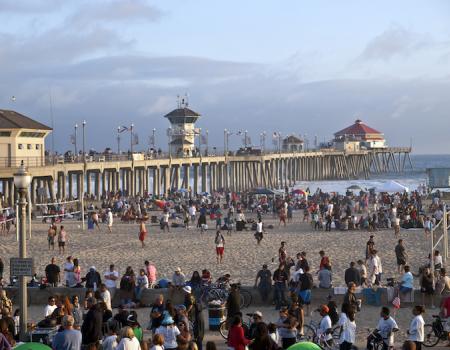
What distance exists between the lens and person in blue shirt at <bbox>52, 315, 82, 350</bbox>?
995cm

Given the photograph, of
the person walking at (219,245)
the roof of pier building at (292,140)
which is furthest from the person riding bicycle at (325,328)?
the roof of pier building at (292,140)

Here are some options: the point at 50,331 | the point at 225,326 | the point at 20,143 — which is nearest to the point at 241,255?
the point at 225,326

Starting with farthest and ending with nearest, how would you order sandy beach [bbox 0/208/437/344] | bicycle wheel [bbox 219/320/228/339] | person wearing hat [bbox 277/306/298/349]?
sandy beach [bbox 0/208/437/344], bicycle wheel [bbox 219/320/228/339], person wearing hat [bbox 277/306/298/349]

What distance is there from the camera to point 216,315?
45.0 feet

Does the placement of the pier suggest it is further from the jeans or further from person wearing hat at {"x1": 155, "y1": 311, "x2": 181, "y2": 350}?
person wearing hat at {"x1": 155, "y1": 311, "x2": 181, "y2": 350}

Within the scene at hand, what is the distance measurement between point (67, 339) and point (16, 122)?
32.8 meters

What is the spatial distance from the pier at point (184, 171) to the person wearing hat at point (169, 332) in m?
29.6

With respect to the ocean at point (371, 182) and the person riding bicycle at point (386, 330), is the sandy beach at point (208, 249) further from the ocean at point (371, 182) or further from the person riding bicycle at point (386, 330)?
the ocean at point (371, 182)

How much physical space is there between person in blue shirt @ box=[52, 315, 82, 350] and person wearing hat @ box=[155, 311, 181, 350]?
1.09 meters

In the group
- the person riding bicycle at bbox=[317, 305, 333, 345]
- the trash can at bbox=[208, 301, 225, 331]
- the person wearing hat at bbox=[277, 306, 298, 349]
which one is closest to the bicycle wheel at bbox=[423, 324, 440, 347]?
the person riding bicycle at bbox=[317, 305, 333, 345]

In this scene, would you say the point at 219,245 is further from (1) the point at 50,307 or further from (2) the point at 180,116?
(2) the point at 180,116

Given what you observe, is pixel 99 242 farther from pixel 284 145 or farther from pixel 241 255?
Answer: pixel 284 145

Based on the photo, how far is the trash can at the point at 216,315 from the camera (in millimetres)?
13672

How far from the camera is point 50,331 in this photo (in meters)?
11.5
